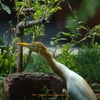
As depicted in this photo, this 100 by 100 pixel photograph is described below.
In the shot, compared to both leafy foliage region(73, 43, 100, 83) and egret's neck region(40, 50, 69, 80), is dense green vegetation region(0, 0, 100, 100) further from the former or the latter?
egret's neck region(40, 50, 69, 80)

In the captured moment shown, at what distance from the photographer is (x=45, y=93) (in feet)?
6.29

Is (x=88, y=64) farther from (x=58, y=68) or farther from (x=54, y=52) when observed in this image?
(x=58, y=68)

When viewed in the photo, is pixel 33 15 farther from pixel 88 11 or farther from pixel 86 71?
pixel 88 11

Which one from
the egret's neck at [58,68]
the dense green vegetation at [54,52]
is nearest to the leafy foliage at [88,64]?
the dense green vegetation at [54,52]

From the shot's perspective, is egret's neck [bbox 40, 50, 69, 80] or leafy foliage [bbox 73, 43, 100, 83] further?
leafy foliage [bbox 73, 43, 100, 83]

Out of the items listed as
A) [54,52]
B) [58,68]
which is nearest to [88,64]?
[54,52]

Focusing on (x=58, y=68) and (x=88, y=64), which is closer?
(x=58, y=68)

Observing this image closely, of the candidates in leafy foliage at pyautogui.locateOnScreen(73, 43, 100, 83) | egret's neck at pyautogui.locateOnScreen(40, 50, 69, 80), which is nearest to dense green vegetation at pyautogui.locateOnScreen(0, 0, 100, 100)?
leafy foliage at pyautogui.locateOnScreen(73, 43, 100, 83)

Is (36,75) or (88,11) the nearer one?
(88,11)

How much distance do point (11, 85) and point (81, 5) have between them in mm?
1574

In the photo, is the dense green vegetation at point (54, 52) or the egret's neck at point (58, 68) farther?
the dense green vegetation at point (54, 52)

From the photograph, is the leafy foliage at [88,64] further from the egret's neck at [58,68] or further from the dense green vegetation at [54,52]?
the egret's neck at [58,68]

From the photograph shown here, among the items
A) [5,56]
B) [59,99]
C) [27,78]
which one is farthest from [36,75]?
[5,56]

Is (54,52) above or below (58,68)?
above
